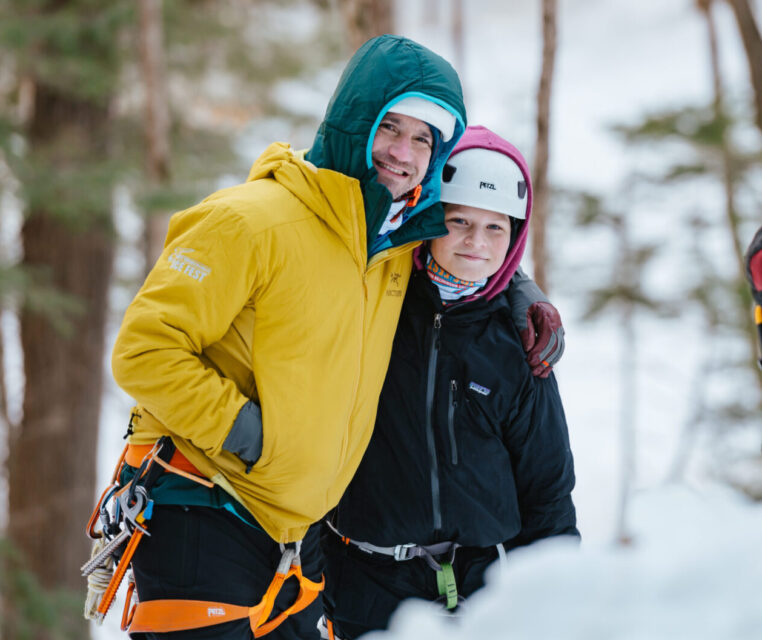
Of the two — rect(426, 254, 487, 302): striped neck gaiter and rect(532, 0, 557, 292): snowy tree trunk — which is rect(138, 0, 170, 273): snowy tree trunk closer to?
rect(532, 0, 557, 292): snowy tree trunk

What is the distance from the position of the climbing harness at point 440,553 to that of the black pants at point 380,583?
4 centimetres

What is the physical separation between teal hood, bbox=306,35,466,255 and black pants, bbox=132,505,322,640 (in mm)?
912

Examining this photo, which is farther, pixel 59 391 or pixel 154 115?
pixel 59 391

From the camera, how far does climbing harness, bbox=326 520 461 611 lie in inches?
99.0

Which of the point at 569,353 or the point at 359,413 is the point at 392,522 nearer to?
the point at 359,413

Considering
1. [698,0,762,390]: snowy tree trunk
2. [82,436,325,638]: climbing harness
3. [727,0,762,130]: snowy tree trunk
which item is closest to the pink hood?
[82,436,325,638]: climbing harness

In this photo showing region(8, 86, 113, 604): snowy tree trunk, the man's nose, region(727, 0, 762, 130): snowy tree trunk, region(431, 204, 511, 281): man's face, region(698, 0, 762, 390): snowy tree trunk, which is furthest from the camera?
region(698, 0, 762, 390): snowy tree trunk

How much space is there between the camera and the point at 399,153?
7.51 ft

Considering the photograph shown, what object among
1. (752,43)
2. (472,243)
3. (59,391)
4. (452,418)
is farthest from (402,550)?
(59,391)

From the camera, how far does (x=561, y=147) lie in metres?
18.2

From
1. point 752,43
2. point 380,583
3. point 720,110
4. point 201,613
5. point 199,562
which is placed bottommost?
point 380,583

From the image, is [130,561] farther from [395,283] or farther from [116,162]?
[116,162]

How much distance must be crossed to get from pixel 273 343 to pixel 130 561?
765 mm

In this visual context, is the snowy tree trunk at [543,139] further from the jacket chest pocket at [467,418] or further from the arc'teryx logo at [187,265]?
the arc'teryx logo at [187,265]
